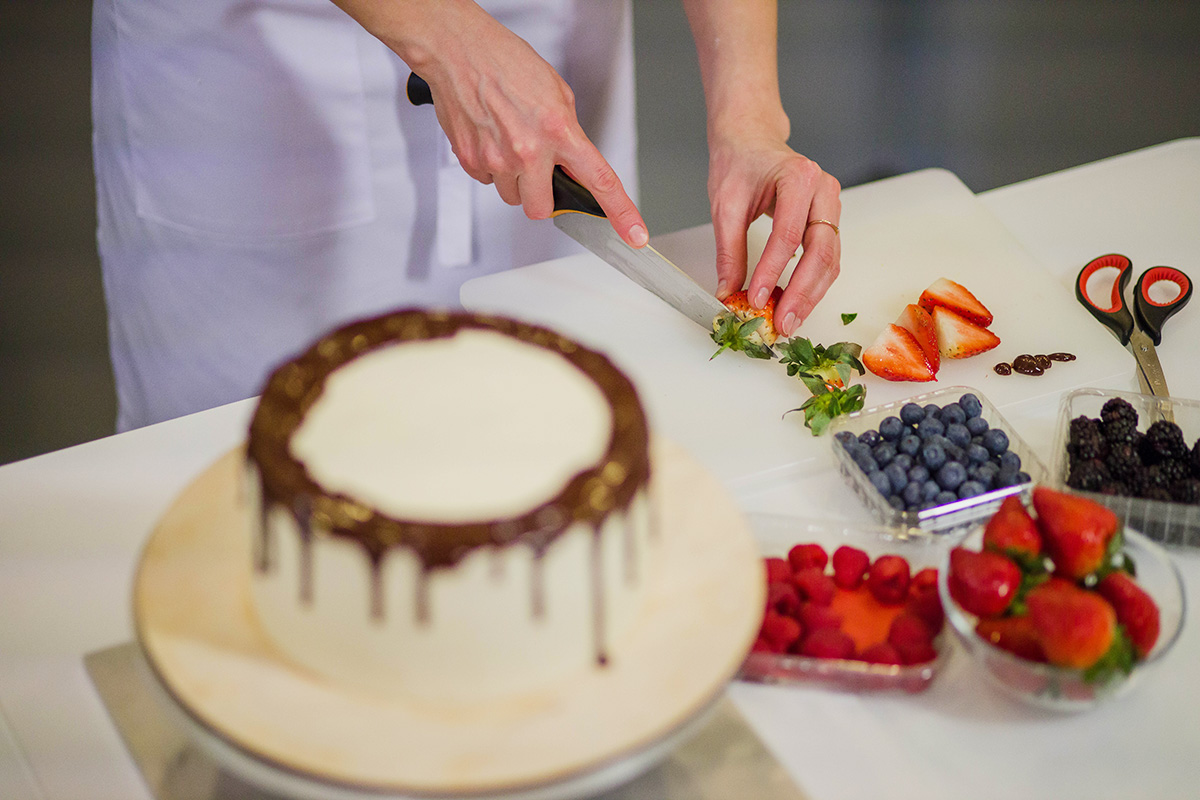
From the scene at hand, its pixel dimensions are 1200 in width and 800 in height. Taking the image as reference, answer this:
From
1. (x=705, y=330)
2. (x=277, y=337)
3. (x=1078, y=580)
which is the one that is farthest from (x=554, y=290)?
(x=1078, y=580)

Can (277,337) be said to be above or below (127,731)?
below

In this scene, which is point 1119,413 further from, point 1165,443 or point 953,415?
point 953,415

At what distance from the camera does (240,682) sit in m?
0.78

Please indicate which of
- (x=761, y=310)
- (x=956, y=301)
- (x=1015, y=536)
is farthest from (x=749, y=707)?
(x=956, y=301)

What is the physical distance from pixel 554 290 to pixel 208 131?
610 mm

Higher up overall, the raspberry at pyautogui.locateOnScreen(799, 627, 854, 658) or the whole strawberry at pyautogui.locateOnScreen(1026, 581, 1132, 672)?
the whole strawberry at pyautogui.locateOnScreen(1026, 581, 1132, 672)

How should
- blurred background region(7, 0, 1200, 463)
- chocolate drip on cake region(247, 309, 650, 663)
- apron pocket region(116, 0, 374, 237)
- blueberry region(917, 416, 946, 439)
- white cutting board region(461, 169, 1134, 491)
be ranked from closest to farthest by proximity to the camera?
chocolate drip on cake region(247, 309, 650, 663) → blueberry region(917, 416, 946, 439) → white cutting board region(461, 169, 1134, 491) → apron pocket region(116, 0, 374, 237) → blurred background region(7, 0, 1200, 463)

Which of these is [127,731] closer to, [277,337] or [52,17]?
[277,337]

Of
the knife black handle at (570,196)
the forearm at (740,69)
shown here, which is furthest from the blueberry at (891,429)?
the forearm at (740,69)

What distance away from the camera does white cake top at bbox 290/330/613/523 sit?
0.77 m

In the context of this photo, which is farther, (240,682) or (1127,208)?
(1127,208)

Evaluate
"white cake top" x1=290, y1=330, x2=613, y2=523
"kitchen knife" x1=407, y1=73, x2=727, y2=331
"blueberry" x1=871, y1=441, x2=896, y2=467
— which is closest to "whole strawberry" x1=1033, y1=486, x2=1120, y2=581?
"blueberry" x1=871, y1=441, x2=896, y2=467

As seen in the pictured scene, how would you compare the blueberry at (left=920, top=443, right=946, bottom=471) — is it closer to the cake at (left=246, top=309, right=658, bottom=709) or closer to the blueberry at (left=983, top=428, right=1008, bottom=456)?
the blueberry at (left=983, top=428, right=1008, bottom=456)

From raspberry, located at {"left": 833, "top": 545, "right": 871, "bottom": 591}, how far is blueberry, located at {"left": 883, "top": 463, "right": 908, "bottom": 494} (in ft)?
0.41
